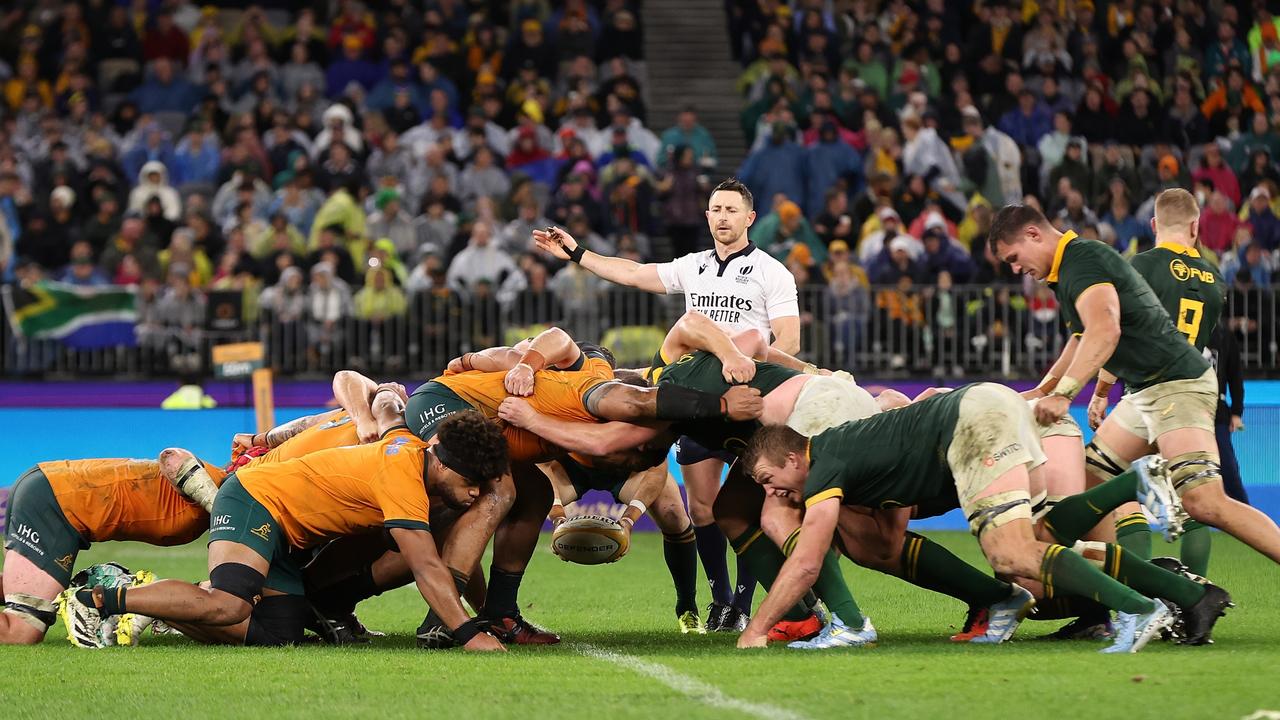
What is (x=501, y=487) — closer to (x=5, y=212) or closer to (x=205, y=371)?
(x=205, y=371)

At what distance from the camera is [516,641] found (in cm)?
874

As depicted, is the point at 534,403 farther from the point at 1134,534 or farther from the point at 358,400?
the point at 1134,534

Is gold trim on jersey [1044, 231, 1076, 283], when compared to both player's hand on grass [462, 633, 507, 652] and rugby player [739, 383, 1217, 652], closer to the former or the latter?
rugby player [739, 383, 1217, 652]

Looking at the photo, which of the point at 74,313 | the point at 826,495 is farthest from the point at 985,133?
the point at 826,495

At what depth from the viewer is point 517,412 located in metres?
8.66

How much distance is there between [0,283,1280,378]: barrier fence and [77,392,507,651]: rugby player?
874 cm

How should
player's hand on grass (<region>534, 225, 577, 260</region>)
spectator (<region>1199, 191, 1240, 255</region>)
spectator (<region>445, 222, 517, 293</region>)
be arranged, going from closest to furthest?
player's hand on grass (<region>534, 225, 577, 260</region>) < spectator (<region>445, 222, 517, 293</region>) < spectator (<region>1199, 191, 1240, 255</region>)

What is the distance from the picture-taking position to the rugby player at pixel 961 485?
25.5 ft

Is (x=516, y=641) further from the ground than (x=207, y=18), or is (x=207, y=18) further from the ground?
(x=207, y=18)

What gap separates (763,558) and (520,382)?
155 cm

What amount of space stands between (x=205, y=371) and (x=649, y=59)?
9.17 meters

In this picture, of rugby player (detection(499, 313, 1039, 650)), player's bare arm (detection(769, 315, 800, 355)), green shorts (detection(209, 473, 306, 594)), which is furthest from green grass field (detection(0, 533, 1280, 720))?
player's bare arm (detection(769, 315, 800, 355))

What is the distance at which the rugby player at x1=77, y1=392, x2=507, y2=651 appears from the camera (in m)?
8.03

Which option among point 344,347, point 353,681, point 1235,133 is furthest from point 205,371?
point 1235,133
